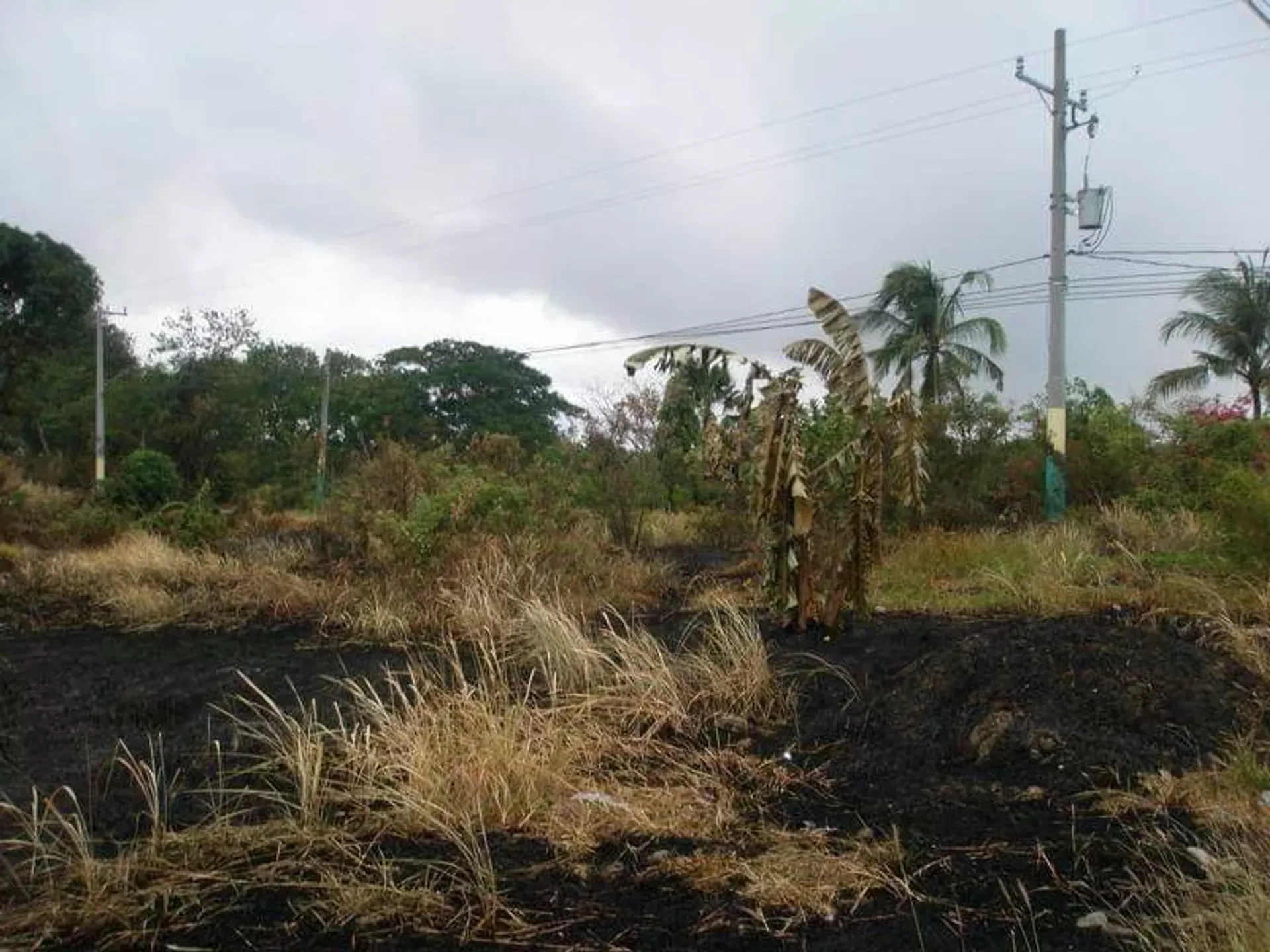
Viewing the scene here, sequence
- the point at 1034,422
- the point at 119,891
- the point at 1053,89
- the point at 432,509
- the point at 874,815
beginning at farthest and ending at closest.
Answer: the point at 1053,89
the point at 1034,422
the point at 432,509
the point at 874,815
the point at 119,891

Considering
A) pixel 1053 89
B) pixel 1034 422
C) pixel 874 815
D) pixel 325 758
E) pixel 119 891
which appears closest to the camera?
pixel 119 891

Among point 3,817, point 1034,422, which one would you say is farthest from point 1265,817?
point 1034,422

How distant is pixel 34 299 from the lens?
40094 millimetres

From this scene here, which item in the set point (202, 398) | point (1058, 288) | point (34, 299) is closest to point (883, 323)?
point (1058, 288)

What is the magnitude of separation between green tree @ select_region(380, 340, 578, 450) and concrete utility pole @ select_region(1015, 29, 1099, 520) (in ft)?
97.9

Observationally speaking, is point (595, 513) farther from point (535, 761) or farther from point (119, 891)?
point (119, 891)

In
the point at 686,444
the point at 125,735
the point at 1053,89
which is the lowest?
the point at 125,735

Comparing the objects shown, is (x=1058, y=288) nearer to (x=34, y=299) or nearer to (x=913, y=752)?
(x=913, y=752)

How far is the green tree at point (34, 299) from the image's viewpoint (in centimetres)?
3962

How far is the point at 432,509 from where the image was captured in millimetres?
12141

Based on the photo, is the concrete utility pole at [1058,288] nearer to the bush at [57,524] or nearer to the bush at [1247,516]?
the bush at [1247,516]

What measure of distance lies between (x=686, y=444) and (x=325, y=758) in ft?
36.1

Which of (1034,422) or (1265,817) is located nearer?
(1265,817)

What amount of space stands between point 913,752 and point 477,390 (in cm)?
4653
